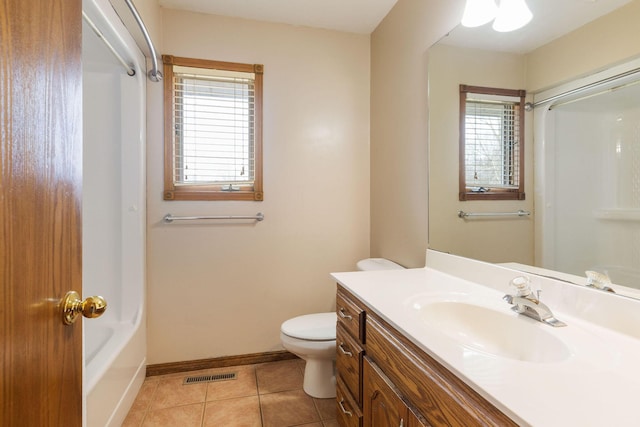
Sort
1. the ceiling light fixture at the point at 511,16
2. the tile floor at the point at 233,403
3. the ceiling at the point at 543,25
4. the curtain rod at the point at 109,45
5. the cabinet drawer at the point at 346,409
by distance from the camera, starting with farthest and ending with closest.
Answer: the tile floor at the point at 233,403
the curtain rod at the point at 109,45
the cabinet drawer at the point at 346,409
the ceiling light fixture at the point at 511,16
the ceiling at the point at 543,25

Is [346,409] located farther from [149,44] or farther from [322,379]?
[149,44]

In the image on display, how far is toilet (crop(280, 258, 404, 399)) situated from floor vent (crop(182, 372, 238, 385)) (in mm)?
522

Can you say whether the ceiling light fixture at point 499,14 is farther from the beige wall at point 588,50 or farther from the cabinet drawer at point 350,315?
the cabinet drawer at point 350,315

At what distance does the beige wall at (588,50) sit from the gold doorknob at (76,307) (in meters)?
1.49

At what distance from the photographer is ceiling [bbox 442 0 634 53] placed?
3.13 feet

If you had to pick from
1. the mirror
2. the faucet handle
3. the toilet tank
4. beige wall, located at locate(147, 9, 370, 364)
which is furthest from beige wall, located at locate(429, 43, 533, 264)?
beige wall, located at locate(147, 9, 370, 364)

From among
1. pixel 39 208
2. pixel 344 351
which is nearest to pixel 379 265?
pixel 344 351

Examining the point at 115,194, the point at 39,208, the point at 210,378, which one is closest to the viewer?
the point at 39,208

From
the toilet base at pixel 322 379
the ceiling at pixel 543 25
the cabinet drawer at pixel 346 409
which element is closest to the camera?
the ceiling at pixel 543 25

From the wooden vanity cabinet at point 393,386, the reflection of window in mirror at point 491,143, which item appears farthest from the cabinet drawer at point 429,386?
the reflection of window in mirror at point 491,143

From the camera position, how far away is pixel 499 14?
1.25 metres

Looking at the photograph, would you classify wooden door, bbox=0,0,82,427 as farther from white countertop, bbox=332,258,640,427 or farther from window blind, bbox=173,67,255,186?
window blind, bbox=173,67,255,186

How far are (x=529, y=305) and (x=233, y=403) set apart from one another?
1.63m

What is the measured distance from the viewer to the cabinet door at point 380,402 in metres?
0.91
